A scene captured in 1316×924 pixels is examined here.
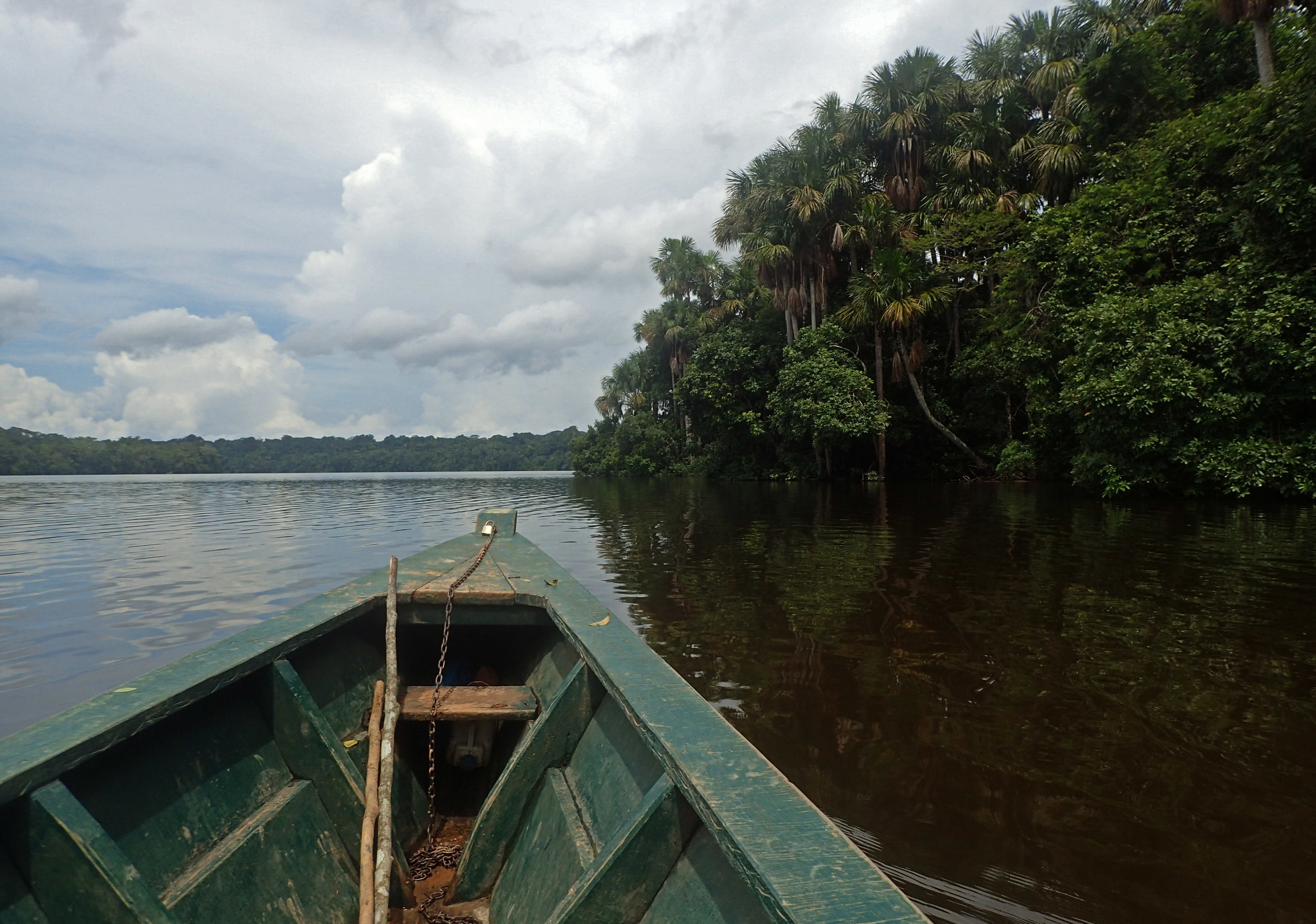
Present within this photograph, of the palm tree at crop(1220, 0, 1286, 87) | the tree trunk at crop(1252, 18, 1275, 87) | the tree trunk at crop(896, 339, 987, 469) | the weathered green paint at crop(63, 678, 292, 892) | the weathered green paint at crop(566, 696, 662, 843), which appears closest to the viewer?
the weathered green paint at crop(63, 678, 292, 892)

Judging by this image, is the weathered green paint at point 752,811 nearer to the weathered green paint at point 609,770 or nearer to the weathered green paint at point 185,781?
the weathered green paint at point 609,770

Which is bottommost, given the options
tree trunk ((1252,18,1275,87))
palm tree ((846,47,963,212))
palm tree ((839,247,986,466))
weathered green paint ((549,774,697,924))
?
weathered green paint ((549,774,697,924))

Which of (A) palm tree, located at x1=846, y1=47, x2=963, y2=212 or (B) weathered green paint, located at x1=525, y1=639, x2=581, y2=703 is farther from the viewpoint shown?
(A) palm tree, located at x1=846, y1=47, x2=963, y2=212

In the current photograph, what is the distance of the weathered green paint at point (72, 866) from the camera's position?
4.97 feet

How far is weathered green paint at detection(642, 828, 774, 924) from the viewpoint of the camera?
1354 mm

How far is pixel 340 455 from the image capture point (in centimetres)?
13388

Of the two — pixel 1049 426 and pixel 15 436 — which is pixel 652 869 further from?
pixel 15 436

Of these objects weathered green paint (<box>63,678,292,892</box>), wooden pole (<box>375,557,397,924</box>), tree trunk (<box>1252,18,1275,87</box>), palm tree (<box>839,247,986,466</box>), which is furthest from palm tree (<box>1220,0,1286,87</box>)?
weathered green paint (<box>63,678,292,892</box>)

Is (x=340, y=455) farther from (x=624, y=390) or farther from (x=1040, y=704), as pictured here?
(x=1040, y=704)

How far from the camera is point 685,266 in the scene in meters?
38.9

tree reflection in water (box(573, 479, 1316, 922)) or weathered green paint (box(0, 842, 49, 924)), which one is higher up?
weathered green paint (box(0, 842, 49, 924))

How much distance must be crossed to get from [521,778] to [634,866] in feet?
3.35

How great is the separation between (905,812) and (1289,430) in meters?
16.7

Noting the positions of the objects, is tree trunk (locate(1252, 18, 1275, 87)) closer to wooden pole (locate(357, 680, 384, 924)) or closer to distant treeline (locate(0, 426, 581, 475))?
wooden pole (locate(357, 680, 384, 924))
